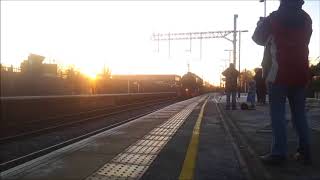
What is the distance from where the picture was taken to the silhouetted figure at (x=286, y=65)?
Result: 5.66 metres

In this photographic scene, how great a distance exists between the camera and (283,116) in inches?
227

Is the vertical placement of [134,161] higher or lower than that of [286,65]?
lower

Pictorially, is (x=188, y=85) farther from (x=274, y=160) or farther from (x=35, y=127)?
(x=274, y=160)

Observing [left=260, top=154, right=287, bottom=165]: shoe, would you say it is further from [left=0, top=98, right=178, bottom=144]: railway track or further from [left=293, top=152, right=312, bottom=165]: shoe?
[left=0, top=98, right=178, bottom=144]: railway track

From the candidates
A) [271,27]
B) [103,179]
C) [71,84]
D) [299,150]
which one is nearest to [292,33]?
[271,27]

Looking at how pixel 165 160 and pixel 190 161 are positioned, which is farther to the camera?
pixel 165 160

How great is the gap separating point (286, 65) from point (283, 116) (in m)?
0.62

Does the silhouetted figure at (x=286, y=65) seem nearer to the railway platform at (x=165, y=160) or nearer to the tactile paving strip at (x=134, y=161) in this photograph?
the railway platform at (x=165, y=160)

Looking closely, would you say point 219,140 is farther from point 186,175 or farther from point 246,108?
point 246,108

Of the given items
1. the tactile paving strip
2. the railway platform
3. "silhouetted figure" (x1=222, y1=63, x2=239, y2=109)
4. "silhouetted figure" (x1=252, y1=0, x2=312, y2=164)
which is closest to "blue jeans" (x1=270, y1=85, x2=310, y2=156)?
"silhouetted figure" (x1=252, y1=0, x2=312, y2=164)

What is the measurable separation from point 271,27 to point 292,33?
255mm

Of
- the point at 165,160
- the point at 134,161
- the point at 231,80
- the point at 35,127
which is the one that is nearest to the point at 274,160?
the point at 165,160

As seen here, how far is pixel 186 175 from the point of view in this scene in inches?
209

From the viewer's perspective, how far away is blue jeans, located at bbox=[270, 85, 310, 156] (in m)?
5.73
